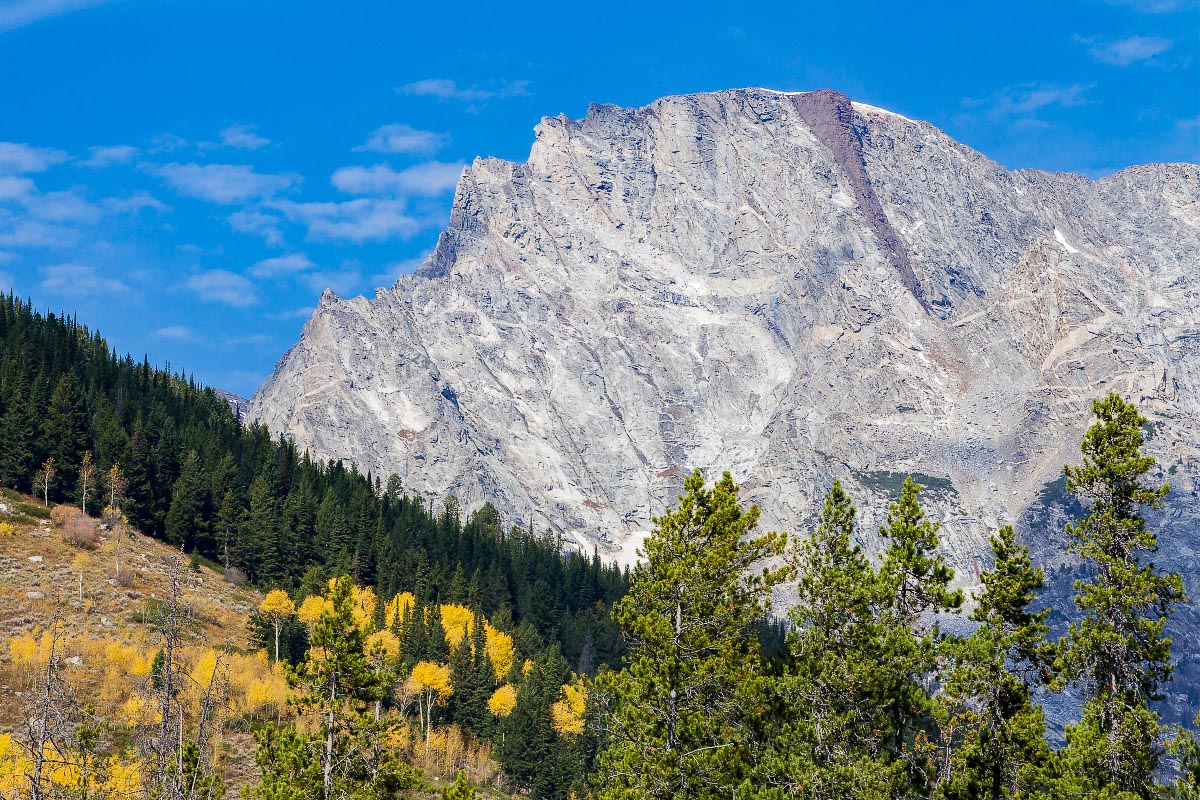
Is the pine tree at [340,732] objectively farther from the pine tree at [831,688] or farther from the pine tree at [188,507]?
the pine tree at [188,507]

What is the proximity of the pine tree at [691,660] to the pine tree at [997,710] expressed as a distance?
6.42 m

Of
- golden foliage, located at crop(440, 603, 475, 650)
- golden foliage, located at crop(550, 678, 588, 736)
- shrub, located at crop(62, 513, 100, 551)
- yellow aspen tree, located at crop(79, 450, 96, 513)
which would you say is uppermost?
yellow aspen tree, located at crop(79, 450, 96, 513)

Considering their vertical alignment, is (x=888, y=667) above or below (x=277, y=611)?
above

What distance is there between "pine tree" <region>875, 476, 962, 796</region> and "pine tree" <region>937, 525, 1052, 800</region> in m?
0.84

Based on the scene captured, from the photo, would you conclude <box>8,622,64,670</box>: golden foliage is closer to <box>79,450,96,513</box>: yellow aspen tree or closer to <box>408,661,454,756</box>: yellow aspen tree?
<box>408,661,454,756</box>: yellow aspen tree

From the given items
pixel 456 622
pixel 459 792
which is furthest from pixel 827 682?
pixel 456 622

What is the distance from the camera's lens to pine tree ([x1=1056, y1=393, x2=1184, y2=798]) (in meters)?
31.0

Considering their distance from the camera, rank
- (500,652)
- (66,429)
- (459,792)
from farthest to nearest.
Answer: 1. (66,429)
2. (500,652)
3. (459,792)

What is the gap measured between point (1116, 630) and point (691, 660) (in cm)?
1302

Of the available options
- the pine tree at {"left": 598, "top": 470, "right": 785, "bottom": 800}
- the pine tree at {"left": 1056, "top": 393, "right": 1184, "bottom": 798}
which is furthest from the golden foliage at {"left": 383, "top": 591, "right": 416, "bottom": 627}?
the pine tree at {"left": 1056, "top": 393, "right": 1184, "bottom": 798}

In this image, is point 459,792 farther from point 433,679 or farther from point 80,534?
point 80,534

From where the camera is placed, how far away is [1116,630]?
3216 centimetres

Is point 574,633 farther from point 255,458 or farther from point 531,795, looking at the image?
point 531,795

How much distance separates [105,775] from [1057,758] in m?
34.5
